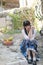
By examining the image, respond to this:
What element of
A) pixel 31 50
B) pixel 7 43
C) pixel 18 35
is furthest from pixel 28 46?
pixel 18 35

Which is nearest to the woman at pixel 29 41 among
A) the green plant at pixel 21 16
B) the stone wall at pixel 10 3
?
the green plant at pixel 21 16

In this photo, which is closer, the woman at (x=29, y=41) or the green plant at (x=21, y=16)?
the woman at (x=29, y=41)

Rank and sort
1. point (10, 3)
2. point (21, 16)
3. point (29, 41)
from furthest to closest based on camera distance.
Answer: point (10, 3) → point (21, 16) → point (29, 41)

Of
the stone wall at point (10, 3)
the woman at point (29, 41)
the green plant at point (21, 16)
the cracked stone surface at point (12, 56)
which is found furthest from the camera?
the stone wall at point (10, 3)

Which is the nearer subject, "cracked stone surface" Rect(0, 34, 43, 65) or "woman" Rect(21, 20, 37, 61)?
"cracked stone surface" Rect(0, 34, 43, 65)

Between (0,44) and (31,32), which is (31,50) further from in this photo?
(0,44)

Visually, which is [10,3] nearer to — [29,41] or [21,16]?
[21,16]

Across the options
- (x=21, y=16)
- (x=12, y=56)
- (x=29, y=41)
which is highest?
(x=29, y=41)

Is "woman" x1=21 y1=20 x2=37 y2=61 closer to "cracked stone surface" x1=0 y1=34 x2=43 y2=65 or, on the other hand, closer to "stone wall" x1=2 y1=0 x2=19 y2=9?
"cracked stone surface" x1=0 y1=34 x2=43 y2=65

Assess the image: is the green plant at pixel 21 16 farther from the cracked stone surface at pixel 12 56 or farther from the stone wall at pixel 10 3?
the stone wall at pixel 10 3

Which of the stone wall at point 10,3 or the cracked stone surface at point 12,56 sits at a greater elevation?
the stone wall at point 10,3

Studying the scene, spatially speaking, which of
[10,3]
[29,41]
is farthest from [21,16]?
[29,41]

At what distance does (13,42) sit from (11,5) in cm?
538

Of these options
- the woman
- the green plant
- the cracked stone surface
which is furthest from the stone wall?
the woman
